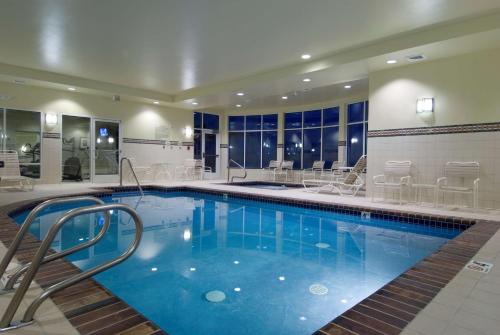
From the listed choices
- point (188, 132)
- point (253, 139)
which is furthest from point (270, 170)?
point (188, 132)

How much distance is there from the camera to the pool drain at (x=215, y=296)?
238cm

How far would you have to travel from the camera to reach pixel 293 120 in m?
12.1

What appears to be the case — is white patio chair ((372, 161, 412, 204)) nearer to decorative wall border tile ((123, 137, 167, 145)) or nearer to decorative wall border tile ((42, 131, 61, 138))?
decorative wall border tile ((123, 137, 167, 145))

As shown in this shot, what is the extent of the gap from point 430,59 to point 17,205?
7188 mm

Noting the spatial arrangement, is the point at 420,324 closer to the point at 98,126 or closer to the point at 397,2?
the point at 397,2

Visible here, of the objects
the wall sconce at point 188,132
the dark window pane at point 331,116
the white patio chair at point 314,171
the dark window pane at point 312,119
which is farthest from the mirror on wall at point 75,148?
the dark window pane at point 331,116

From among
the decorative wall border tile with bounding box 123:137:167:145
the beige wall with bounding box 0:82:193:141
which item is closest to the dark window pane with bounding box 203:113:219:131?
the beige wall with bounding box 0:82:193:141

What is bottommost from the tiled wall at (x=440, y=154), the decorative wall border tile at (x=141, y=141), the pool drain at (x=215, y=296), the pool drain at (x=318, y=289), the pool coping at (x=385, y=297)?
the pool drain at (x=318, y=289)

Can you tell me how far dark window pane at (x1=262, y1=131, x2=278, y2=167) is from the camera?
12.5 m

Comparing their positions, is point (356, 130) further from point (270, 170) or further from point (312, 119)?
point (270, 170)

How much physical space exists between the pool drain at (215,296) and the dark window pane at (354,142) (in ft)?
28.7

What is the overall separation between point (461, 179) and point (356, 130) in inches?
196

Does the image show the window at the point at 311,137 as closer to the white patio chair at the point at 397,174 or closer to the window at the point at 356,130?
the window at the point at 356,130

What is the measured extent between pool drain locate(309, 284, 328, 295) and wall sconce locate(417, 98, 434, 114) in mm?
4463
